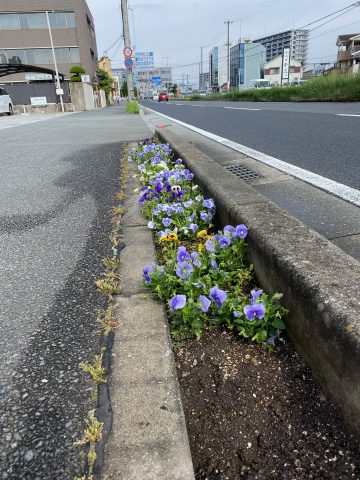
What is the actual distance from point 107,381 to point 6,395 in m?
0.34

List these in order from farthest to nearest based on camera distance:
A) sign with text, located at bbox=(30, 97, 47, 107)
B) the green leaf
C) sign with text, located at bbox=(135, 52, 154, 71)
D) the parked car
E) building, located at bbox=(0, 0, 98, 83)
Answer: sign with text, located at bbox=(135, 52, 154, 71), building, located at bbox=(0, 0, 98, 83), sign with text, located at bbox=(30, 97, 47, 107), the parked car, the green leaf

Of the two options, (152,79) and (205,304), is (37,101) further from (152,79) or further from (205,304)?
(152,79)

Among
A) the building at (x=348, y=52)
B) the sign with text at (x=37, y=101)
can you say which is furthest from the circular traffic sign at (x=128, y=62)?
the building at (x=348, y=52)

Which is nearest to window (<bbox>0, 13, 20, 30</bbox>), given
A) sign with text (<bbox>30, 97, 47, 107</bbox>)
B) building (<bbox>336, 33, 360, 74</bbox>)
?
sign with text (<bbox>30, 97, 47, 107</bbox>)

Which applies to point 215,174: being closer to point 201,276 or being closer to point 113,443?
point 201,276

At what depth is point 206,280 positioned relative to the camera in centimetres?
185

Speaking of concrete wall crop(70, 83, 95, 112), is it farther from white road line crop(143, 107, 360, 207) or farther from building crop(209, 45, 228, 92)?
building crop(209, 45, 228, 92)

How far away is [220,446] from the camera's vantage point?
1.14 meters

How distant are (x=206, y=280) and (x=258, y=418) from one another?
752mm

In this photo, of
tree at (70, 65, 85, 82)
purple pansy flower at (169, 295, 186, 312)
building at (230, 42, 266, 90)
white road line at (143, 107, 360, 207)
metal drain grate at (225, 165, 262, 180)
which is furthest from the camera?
building at (230, 42, 266, 90)

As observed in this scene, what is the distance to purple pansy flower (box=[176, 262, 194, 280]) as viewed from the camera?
1788 mm

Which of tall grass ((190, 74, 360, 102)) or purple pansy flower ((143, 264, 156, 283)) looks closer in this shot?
purple pansy flower ((143, 264, 156, 283))

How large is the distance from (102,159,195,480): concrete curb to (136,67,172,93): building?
119816 mm

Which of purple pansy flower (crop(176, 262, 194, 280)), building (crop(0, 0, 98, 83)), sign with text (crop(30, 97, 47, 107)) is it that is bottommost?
sign with text (crop(30, 97, 47, 107))
